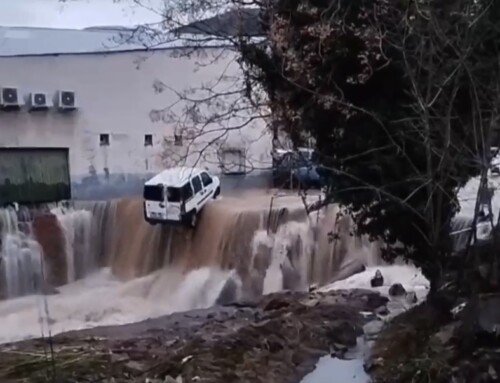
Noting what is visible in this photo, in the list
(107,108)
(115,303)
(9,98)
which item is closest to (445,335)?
Answer: (115,303)

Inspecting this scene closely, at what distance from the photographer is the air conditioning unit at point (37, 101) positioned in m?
19.1

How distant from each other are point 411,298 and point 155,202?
26.4 feet

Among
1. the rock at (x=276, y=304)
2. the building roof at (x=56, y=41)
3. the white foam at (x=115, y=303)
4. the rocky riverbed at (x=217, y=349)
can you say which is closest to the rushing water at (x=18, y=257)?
the white foam at (x=115, y=303)

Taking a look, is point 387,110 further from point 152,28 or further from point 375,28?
point 152,28

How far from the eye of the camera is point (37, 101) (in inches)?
755

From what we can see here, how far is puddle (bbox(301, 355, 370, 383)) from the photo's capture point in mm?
6734

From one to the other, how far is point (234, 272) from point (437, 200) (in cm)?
873

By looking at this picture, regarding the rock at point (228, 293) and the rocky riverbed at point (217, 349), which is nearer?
the rocky riverbed at point (217, 349)

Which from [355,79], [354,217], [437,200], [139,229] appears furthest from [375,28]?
[139,229]

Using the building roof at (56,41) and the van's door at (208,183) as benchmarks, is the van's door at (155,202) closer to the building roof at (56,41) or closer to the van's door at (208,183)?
the van's door at (208,183)

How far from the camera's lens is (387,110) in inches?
285

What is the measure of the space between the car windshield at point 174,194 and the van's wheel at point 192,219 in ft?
1.39

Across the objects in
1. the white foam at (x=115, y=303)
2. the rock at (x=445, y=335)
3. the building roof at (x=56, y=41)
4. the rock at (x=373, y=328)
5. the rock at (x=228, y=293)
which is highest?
the building roof at (x=56, y=41)

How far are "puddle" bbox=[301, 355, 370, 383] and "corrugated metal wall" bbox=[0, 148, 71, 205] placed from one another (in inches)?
503
